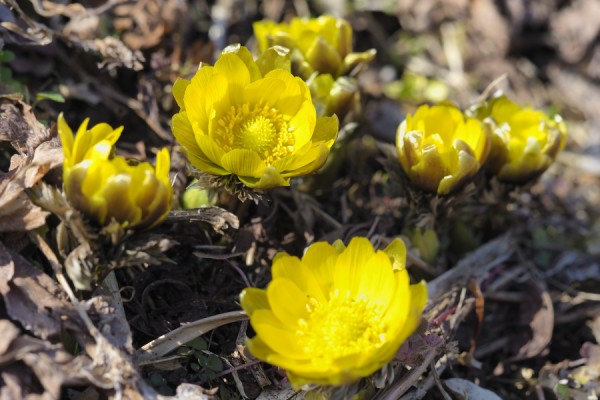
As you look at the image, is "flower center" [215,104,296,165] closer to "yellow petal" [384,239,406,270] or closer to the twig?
"yellow petal" [384,239,406,270]

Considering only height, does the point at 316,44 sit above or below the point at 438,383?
above

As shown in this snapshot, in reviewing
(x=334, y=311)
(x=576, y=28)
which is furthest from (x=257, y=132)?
(x=576, y=28)

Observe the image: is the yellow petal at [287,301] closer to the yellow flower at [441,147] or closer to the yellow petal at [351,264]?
the yellow petal at [351,264]

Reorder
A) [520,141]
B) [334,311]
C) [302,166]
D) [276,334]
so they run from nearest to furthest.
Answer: [276,334] → [334,311] → [302,166] → [520,141]

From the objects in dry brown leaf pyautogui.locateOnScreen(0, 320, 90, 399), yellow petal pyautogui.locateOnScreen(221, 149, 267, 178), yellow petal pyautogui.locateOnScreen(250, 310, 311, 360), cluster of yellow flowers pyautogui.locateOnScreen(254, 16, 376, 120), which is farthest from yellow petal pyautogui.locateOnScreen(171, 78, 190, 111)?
dry brown leaf pyautogui.locateOnScreen(0, 320, 90, 399)

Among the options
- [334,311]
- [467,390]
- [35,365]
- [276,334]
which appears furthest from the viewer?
[467,390]

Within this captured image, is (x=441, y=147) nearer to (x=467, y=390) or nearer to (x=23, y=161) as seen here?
(x=467, y=390)

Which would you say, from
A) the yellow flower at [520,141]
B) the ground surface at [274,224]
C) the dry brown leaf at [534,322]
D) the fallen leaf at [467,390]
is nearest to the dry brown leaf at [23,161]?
the ground surface at [274,224]
